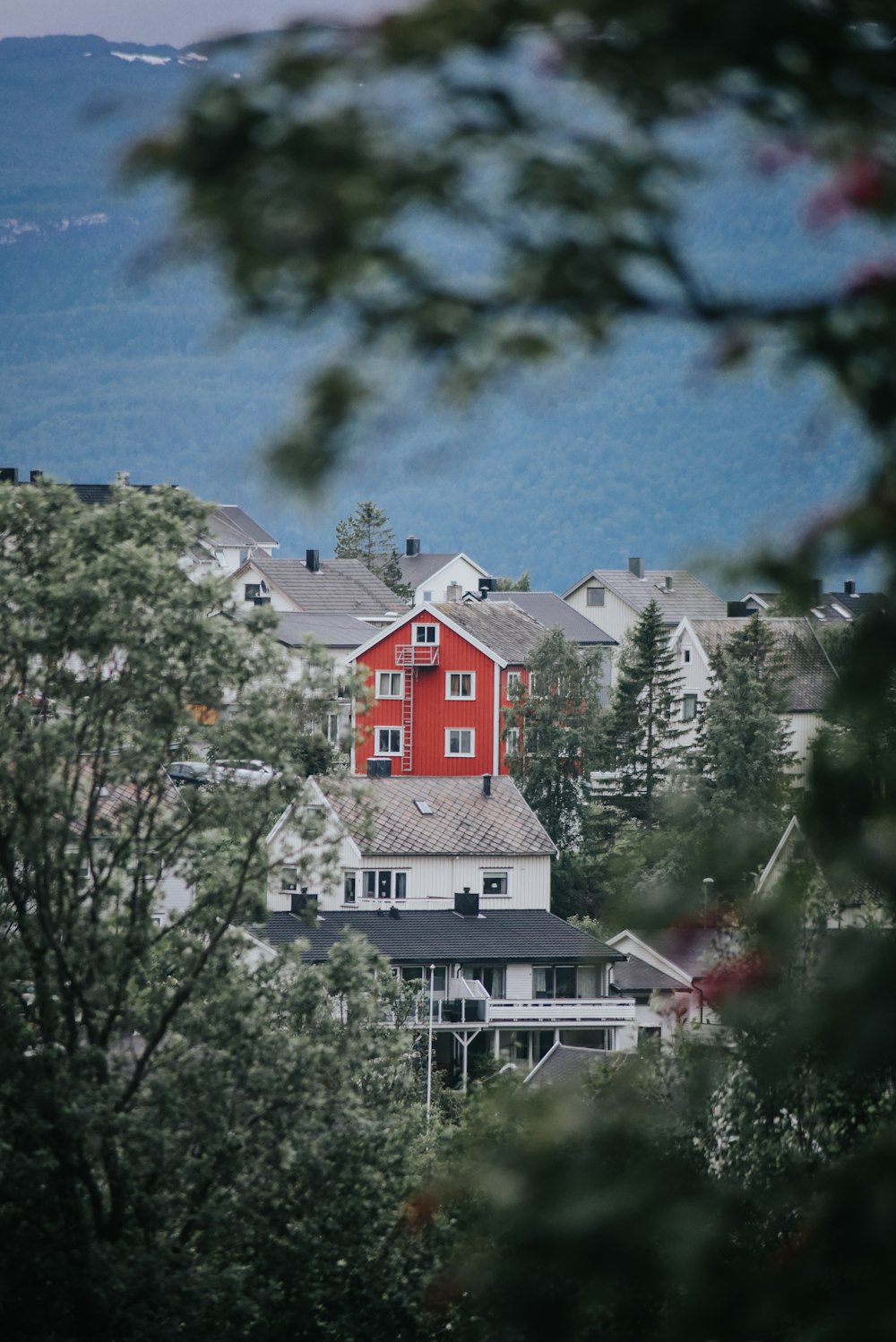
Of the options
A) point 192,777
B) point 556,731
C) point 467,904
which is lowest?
point 192,777

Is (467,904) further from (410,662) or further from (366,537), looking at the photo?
(366,537)

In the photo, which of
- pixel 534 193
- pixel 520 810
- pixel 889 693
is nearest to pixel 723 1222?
pixel 889 693

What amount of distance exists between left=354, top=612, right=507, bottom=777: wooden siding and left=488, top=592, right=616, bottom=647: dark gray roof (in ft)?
77.8

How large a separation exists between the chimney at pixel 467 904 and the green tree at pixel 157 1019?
24.6 m

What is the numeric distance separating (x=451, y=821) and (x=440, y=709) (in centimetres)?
1322

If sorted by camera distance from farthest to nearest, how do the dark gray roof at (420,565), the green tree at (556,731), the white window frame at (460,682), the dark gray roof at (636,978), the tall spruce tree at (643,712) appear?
the dark gray roof at (420,565) → the tall spruce tree at (643,712) → the green tree at (556,731) → the white window frame at (460,682) → the dark gray roof at (636,978)

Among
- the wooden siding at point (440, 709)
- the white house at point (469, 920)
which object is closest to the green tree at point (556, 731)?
the wooden siding at point (440, 709)

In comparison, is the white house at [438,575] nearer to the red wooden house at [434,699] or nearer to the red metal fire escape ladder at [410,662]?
the red wooden house at [434,699]

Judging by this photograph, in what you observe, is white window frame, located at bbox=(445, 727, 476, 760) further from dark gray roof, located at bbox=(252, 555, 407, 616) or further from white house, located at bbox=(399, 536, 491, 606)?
white house, located at bbox=(399, 536, 491, 606)

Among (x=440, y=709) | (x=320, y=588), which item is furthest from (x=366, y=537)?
(x=440, y=709)

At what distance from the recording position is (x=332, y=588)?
3071 inches

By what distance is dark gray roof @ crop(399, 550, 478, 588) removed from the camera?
10388cm

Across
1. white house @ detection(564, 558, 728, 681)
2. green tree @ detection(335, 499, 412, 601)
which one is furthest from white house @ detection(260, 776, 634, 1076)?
green tree @ detection(335, 499, 412, 601)

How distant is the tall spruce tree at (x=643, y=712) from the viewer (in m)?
55.7
